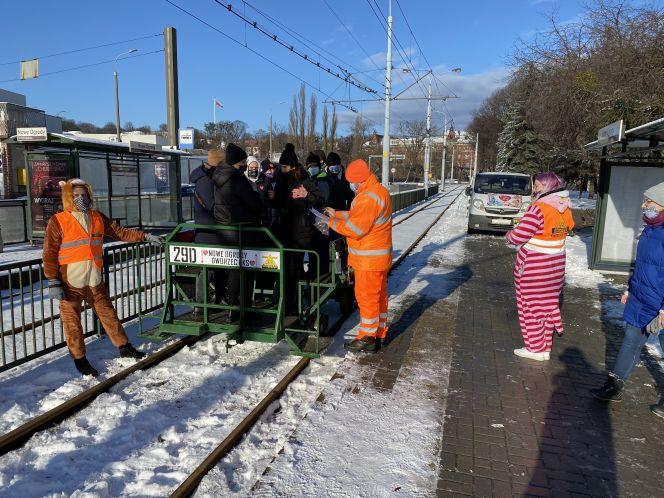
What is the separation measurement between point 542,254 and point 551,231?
258 mm

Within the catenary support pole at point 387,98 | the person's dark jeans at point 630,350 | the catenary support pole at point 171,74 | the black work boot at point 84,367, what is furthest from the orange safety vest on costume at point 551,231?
the catenary support pole at point 387,98

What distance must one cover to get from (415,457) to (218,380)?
212cm

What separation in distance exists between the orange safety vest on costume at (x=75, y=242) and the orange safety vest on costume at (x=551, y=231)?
177 inches

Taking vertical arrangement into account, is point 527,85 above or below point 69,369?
above

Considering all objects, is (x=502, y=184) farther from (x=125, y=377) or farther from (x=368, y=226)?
(x=125, y=377)

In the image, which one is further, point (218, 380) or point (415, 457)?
point (218, 380)

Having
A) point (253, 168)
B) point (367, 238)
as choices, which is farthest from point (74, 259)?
point (253, 168)

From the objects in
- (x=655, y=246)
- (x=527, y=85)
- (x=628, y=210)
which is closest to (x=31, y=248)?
(x=655, y=246)

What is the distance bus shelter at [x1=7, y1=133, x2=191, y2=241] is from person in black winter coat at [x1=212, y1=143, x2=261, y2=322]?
7.48 m

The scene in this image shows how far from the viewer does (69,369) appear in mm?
Answer: 4988

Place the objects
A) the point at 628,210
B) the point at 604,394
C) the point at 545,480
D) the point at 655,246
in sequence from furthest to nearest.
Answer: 1. the point at 628,210
2. the point at 604,394
3. the point at 655,246
4. the point at 545,480

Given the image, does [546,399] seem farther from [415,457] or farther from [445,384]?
[415,457]

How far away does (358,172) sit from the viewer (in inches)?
214

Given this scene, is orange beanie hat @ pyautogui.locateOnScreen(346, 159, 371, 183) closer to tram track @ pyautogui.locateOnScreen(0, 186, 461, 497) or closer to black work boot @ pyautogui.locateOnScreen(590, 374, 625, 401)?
tram track @ pyautogui.locateOnScreen(0, 186, 461, 497)
